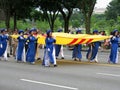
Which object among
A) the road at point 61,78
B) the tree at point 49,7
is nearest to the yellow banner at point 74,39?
the road at point 61,78

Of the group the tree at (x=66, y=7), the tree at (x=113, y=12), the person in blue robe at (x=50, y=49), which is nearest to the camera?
the person in blue robe at (x=50, y=49)

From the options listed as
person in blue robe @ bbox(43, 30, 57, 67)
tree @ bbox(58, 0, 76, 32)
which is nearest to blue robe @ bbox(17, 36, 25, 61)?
person in blue robe @ bbox(43, 30, 57, 67)

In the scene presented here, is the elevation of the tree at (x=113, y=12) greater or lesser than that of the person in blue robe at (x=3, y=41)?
greater

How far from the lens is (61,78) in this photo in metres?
15.0

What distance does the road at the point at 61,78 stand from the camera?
508 inches

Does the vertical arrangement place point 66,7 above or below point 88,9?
above

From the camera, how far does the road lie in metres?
12.9

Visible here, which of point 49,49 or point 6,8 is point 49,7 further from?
point 49,49

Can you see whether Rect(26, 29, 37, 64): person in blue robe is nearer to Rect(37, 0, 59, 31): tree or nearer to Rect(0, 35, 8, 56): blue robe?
Rect(0, 35, 8, 56): blue robe

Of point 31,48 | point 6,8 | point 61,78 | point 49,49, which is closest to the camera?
point 61,78

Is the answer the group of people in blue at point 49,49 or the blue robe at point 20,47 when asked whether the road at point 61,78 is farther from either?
the blue robe at point 20,47

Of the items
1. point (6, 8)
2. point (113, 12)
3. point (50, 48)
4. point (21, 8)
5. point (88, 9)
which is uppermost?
point (113, 12)

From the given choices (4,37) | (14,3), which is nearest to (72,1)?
(14,3)

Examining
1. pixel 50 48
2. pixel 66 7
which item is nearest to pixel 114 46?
pixel 50 48
